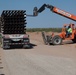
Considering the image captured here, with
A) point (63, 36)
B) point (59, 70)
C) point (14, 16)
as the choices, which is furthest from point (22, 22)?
point (59, 70)

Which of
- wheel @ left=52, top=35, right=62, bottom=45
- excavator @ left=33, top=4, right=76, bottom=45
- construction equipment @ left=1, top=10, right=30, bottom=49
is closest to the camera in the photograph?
construction equipment @ left=1, top=10, right=30, bottom=49

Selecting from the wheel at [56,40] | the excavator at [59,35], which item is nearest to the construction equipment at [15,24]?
the excavator at [59,35]

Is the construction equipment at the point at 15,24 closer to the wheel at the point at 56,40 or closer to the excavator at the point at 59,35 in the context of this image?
the excavator at the point at 59,35

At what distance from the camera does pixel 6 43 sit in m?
24.6

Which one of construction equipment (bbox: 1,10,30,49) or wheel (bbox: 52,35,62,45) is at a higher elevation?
construction equipment (bbox: 1,10,30,49)

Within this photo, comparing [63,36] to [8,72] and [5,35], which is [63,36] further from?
[8,72]

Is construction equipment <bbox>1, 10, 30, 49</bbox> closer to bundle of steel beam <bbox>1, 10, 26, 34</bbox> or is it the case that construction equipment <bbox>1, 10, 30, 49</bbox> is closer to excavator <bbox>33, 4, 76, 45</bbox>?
bundle of steel beam <bbox>1, 10, 26, 34</bbox>

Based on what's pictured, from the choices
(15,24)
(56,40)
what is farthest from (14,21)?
(56,40)

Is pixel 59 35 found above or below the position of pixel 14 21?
below

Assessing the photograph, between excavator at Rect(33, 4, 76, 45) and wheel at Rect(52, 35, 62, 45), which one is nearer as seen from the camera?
wheel at Rect(52, 35, 62, 45)

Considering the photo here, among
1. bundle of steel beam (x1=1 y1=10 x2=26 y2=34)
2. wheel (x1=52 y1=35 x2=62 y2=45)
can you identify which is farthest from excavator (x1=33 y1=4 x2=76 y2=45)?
bundle of steel beam (x1=1 y1=10 x2=26 y2=34)

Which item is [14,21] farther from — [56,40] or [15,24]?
[56,40]

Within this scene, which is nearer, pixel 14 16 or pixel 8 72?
pixel 8 72

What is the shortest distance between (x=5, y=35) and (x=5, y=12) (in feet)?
7.66
